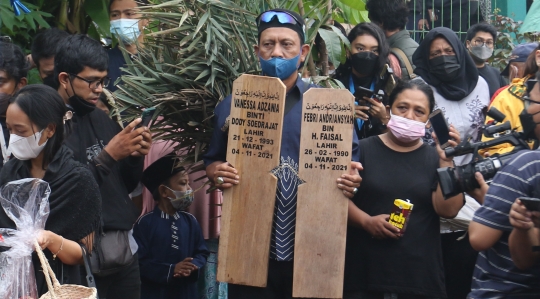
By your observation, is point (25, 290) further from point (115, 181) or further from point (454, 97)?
point (454, 97)

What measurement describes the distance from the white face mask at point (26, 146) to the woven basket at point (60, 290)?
54cm

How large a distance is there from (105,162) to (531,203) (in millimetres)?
2291

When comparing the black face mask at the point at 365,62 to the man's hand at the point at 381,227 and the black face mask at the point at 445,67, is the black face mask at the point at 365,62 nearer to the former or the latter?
the black face mask at the point at 445,67

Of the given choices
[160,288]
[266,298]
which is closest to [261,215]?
[266,298]

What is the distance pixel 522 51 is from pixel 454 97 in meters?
1.36

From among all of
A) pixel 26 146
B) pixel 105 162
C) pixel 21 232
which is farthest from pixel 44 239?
pixel 105 162

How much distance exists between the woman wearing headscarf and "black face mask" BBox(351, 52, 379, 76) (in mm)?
316

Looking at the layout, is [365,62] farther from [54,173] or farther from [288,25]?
[54,173]

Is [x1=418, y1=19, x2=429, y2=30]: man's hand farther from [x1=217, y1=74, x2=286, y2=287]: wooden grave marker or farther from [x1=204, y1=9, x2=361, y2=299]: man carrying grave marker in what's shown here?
[x1=217, y1=74, x2=286, y2=287]: wooden grave marker

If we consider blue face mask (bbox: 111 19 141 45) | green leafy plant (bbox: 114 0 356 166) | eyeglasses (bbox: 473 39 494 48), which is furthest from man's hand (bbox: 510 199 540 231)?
eyeglasses (bbox: 473 39 494 48)

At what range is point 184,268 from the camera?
5.77 m

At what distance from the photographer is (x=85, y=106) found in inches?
180

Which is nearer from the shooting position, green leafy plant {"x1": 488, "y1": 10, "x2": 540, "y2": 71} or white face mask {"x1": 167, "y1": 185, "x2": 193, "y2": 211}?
white face mask {"x1": 167, "y1": 185, "x2": 193, "y2": 211}

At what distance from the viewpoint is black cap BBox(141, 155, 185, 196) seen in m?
5.75
